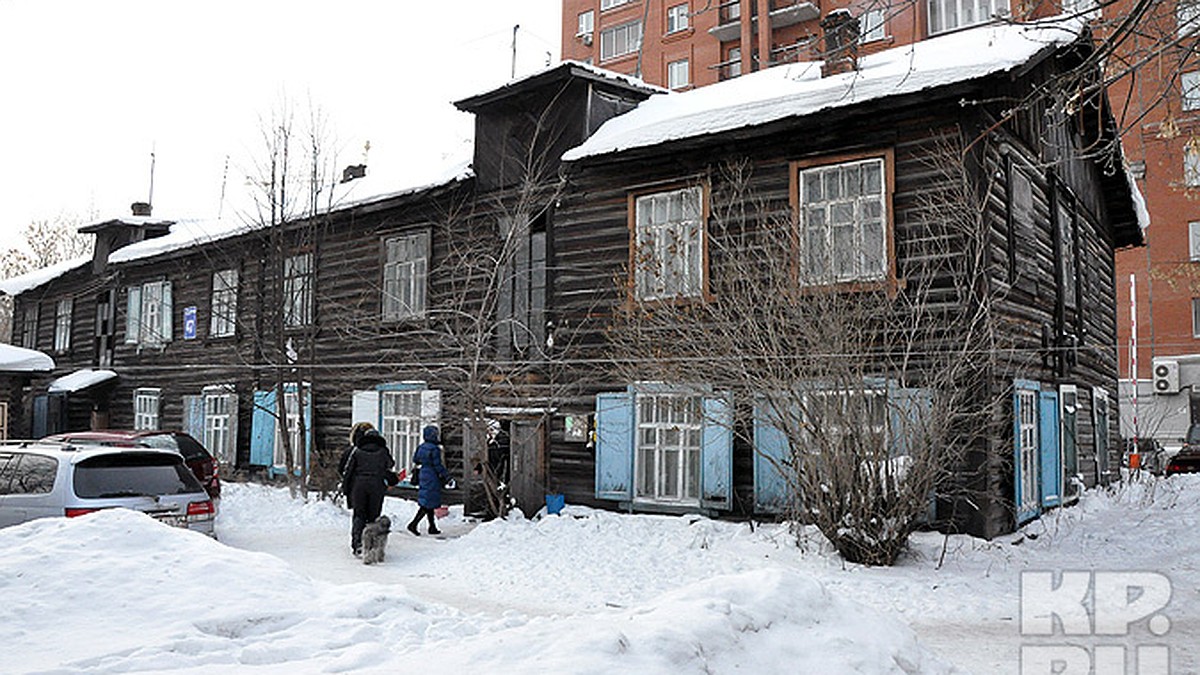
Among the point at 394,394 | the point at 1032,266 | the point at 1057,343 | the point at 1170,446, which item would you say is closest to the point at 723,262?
the point at 1032,266

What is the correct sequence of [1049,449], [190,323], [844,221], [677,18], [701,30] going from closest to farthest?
[844,221] < [1049,449] < [190,323] < [701,30] < [677,18]

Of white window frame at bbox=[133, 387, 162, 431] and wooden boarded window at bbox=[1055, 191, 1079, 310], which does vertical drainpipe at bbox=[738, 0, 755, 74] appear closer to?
wooden boarded window at bbox=[1055, 191, 1079, 310]

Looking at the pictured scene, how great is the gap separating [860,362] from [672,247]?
156 inches

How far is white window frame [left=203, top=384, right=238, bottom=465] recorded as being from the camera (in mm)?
22156

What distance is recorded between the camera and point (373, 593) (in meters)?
6.99

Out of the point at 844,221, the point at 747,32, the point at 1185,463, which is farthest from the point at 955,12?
the point at 844,221

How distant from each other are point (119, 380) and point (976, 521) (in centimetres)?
2228

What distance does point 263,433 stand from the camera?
21.3m

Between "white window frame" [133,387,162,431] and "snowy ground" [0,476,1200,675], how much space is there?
13299mm

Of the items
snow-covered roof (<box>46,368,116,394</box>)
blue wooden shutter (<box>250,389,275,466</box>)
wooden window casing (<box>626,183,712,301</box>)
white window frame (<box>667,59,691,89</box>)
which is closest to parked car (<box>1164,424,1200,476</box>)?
wooden window casing (<box>626,183,712,301</box>)

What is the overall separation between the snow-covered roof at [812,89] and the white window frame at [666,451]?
3.86m

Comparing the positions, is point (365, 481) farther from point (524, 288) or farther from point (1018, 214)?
point (1018, 214)

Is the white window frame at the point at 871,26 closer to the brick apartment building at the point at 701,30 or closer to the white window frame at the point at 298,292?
the brick apartment building at the point at 701,30

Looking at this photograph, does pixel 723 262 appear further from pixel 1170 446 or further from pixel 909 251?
pixel 1170 446
